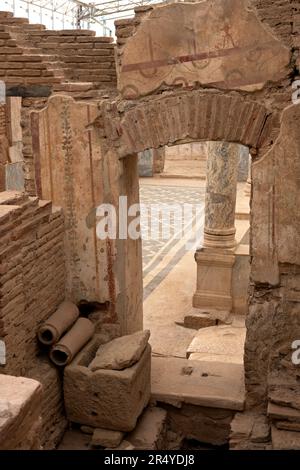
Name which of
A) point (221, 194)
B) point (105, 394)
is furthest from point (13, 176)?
point (105, 394)

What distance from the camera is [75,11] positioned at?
76.4 ft

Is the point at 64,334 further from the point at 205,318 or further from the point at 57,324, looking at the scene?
the point at 205,318

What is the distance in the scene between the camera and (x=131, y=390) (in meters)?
4.28

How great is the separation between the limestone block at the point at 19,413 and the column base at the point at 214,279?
597 centimetres

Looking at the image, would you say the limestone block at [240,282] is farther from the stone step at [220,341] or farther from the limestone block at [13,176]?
the limestone block at [13,176]

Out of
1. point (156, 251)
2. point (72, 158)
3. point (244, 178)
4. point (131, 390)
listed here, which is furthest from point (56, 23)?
point (131, 390)

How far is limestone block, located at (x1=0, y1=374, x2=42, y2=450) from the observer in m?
1.77

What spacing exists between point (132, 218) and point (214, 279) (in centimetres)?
298

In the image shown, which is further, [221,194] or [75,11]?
[75,11]

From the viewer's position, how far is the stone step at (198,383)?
15.3 feet

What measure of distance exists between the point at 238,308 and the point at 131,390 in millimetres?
3867

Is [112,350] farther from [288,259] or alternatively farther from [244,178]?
[244,178]

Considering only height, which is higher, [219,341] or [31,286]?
[31,286]

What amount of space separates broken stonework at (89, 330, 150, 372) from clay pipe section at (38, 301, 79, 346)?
364 millimetres
